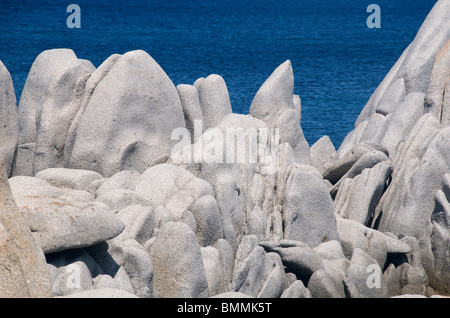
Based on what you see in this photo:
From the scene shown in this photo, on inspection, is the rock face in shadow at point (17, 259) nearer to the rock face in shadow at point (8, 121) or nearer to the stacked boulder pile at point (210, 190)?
the stacked boulder pile at point (210, 190)

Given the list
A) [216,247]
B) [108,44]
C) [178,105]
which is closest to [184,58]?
[108,44]

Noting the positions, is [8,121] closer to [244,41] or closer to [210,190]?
[210,190]

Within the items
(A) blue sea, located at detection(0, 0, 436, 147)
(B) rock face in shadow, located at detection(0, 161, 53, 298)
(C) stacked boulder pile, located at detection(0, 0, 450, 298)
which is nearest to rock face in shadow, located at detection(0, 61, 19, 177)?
(C) stacked boulder pile, located at detection(0, 0, 450, 298)

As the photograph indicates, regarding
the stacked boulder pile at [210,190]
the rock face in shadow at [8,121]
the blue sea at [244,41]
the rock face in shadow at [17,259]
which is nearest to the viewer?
the rock face in shadow at [17,259]

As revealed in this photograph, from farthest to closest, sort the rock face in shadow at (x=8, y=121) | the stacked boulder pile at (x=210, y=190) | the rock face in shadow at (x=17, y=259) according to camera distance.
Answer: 1. the rock face in shadow at (x=8, y=121)
2. the stacked boulder pile at (x=210, y=190)
3. the rock face in shadow at (x=17, y=259)

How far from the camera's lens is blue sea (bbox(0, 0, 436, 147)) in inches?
1620

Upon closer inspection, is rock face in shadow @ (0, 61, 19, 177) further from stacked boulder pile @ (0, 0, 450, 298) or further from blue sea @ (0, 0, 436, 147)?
blue sea @ (0, 0, 436, 147)

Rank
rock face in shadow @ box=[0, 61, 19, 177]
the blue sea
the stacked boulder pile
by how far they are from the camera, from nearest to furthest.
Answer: the stacked boulder pile → rock face in shadow @ box=[0, 61, 19, 177] → the blue sea

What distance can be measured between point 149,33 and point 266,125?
4896cm

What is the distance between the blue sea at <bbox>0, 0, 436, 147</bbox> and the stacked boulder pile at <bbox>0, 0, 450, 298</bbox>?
1443cm

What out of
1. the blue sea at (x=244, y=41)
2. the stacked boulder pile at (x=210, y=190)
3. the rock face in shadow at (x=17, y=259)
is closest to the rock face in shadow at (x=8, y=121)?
the stacked boulder pile at (x=210, y=190)

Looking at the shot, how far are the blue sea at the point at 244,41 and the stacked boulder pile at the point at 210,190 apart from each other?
1443cm

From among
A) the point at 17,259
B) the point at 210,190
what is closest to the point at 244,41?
the point at 210,190

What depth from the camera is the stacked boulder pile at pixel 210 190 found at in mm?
12398
